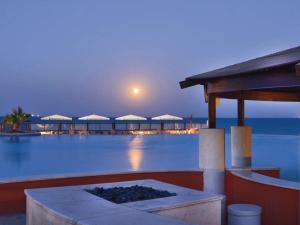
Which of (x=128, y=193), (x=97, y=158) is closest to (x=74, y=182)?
(x=128, y=193)

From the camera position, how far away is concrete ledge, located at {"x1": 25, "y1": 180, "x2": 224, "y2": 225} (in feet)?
9.96

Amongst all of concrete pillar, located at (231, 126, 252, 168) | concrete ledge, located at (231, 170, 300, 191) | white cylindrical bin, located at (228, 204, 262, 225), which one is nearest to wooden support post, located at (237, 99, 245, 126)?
concrete pillar, located at (231, 126, 252, 168)

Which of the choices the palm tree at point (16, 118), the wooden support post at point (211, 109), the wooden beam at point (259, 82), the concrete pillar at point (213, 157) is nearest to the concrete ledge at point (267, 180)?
the concrete pillar at point (213, 157)

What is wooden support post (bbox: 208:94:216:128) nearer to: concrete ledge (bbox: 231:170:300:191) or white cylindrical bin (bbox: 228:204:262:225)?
concrete ledge (bbox: 231:170:300:191)

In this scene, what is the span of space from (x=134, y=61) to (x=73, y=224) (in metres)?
19.8

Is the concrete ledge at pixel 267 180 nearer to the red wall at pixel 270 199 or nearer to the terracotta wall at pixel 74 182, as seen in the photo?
the red wall at pixel 270 199

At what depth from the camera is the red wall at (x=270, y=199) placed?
470cm

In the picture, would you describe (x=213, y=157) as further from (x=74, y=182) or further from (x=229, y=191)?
(x=74, y=182)

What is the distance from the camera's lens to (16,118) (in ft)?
134

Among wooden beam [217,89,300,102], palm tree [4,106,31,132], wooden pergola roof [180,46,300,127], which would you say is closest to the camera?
wooden pergola roof [180,46,300,127]

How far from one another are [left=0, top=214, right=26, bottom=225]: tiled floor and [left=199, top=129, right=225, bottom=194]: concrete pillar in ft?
8.76

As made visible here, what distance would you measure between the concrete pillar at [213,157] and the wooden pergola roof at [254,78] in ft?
0.62

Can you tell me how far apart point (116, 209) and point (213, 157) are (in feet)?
8.25

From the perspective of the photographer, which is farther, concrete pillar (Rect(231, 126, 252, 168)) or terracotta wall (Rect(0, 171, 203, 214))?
concrete pillar (Rect(231, 126, 252, 168))
